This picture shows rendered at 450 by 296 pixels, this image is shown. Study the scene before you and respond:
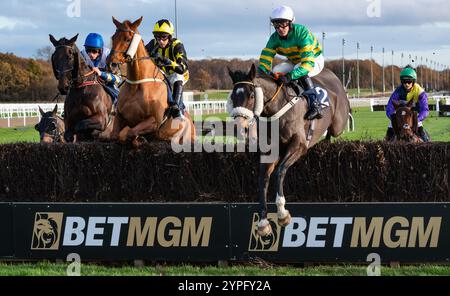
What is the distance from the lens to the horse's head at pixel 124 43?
8758mm

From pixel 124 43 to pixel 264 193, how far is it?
2.59 meters

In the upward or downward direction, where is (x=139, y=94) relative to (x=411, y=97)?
upward

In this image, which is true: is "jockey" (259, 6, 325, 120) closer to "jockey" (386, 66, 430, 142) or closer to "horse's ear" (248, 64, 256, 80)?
"horse's ear" (248, 64, 256, 80)

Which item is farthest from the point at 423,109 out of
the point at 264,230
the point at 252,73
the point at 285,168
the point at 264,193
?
the point at 264,230

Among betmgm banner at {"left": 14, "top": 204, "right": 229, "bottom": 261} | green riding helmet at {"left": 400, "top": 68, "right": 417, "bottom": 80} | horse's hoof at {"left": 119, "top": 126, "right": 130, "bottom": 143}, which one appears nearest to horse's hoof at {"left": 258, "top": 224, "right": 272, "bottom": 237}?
betmgm banner at {"left": 14, "top": 204, "right": 229, "bottom": 261}

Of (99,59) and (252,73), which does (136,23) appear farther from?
(252,73)

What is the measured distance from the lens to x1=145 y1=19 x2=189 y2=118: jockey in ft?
31.7

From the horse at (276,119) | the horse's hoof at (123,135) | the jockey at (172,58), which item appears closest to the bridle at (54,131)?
the jockey at (172,58)

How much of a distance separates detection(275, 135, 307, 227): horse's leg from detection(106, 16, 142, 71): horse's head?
89.3 inches

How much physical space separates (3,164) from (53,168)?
1.88 ft

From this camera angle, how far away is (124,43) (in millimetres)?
8891
